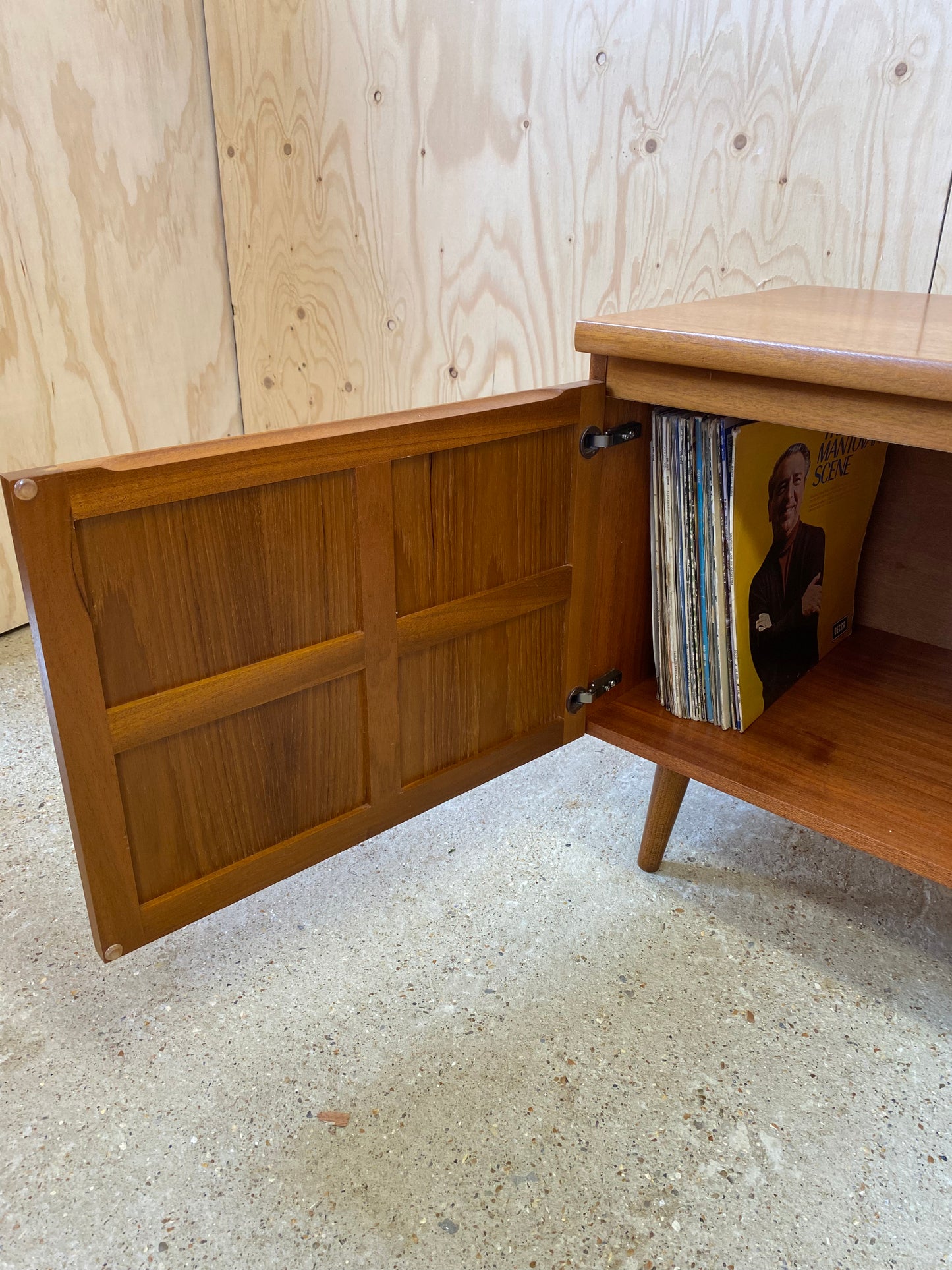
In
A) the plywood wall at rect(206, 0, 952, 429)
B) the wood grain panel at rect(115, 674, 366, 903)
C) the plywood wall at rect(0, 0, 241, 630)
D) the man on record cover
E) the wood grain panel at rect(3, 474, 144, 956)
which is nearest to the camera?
the wood grain panel at rect(3, 474, 144, 956)

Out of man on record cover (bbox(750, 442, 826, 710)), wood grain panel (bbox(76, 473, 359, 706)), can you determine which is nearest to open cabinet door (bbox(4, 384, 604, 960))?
wood grain panel (bbox(76, 473, 359, 706))

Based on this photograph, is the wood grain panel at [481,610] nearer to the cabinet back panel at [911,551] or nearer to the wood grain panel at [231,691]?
the wood grain panel at [231,691]

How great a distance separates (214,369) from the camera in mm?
1880

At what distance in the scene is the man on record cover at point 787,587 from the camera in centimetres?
94

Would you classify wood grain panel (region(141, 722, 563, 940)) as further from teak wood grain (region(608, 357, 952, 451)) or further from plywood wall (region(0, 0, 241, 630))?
plywood wall (region(0, 0, 241, 630))

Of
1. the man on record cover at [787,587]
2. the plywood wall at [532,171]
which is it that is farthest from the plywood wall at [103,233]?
the man on record cover at [787,587]

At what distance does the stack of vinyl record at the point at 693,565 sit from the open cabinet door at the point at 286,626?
0.31ft

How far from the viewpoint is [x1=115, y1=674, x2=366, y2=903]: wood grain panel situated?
60cm

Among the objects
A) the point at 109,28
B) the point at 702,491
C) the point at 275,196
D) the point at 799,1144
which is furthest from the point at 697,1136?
the point at 109,28

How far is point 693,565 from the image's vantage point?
90 centimetres

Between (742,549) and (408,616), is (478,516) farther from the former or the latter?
(742,549)

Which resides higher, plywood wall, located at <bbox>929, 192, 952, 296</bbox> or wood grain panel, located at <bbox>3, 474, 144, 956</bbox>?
plywood wall, located at <bbox>929, 192, 952, 296</bbox>

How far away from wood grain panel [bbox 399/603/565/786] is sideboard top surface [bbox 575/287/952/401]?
0.24m

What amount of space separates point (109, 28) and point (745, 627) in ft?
4.91
